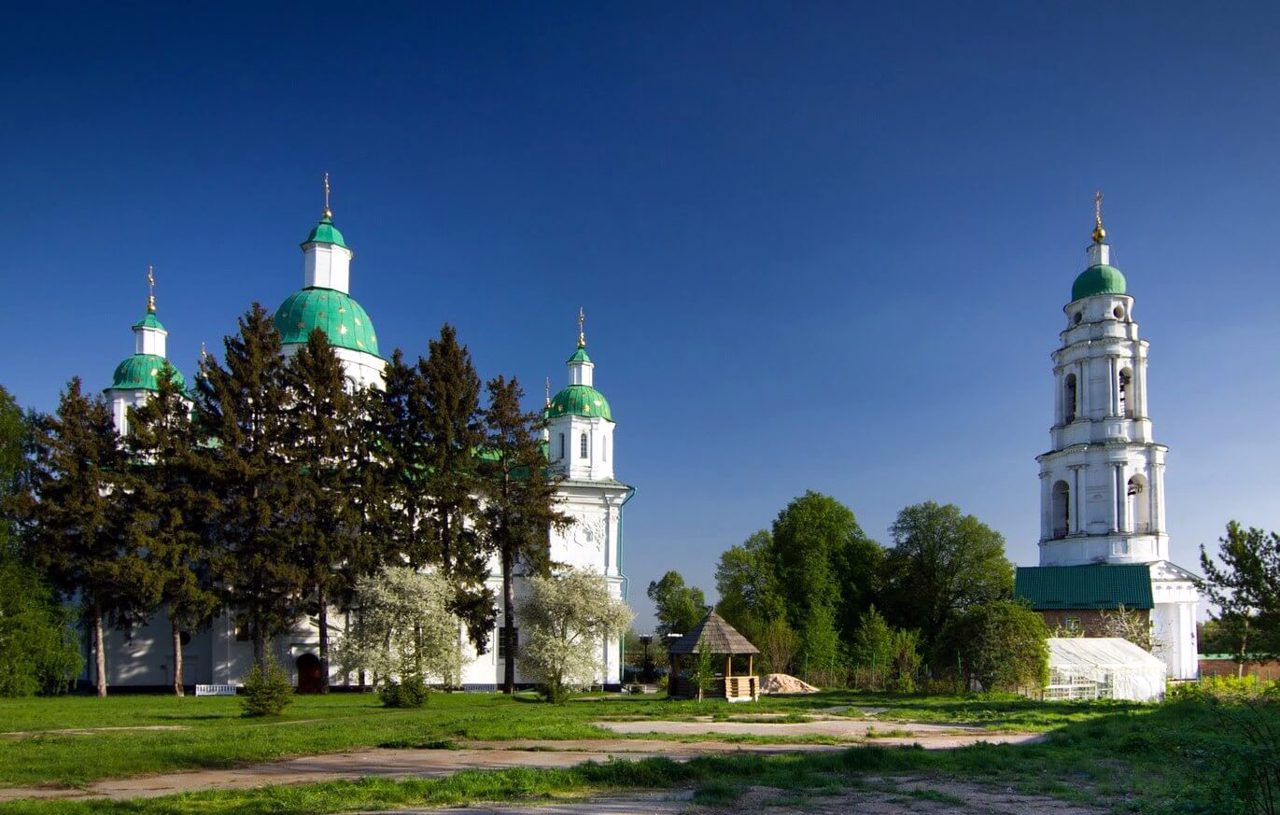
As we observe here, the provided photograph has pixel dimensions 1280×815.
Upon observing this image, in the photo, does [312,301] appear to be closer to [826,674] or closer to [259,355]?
[259,355]

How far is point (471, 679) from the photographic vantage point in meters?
48.6

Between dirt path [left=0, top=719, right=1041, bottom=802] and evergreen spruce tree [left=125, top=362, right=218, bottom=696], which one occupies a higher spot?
evergreen spruce tree [left=125, top=362, right=218, bottom=696]

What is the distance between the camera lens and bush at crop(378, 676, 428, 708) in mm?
28438

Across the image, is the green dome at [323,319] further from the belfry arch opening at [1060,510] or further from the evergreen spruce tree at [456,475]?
the belfry arch opening at [1060,510]

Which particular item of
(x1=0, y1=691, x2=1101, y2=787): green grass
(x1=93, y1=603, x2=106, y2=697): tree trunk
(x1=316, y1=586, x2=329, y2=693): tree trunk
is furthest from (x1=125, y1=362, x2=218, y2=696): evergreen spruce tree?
(x1=0, y1=691, x2=1101, y2=787): green grass

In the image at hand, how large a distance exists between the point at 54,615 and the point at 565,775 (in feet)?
105

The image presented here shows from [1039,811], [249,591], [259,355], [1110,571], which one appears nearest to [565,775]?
[1039,811]

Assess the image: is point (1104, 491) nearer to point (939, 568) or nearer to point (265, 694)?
point (939, 568)

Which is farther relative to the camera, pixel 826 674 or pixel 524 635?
pixel 826 674

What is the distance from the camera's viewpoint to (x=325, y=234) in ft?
162

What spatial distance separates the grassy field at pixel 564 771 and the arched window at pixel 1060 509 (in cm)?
3195

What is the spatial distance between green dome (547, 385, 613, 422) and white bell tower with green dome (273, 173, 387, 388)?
9.51m

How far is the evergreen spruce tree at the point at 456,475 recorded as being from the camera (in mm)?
40125

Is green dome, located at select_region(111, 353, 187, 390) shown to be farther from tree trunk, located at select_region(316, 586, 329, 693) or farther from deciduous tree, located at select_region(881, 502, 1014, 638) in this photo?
deciduous tree, located at select_region(881, 502, 1014, 638)
